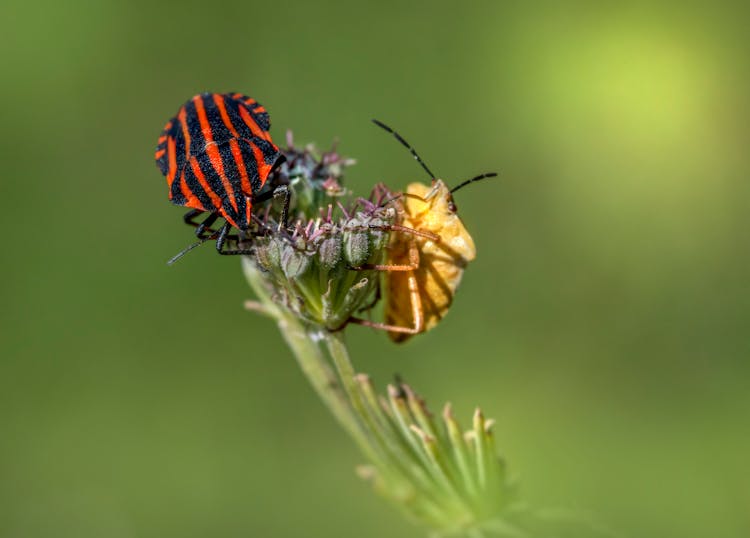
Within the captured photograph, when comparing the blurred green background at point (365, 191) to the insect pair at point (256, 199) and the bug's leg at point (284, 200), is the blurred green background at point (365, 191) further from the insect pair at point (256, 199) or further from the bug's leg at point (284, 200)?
the bug's leg at point (284, 200)

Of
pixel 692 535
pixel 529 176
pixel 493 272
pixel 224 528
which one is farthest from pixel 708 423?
pixel 224 528

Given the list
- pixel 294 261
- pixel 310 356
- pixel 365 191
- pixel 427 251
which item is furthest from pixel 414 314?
pixel 365 191

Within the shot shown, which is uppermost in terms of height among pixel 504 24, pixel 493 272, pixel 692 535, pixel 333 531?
pixel 504 24

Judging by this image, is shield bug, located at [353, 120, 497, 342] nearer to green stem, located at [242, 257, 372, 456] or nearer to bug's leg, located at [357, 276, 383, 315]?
bug's leg, located at [357, 276, 383, 315]

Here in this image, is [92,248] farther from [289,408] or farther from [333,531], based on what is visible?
[333,531]

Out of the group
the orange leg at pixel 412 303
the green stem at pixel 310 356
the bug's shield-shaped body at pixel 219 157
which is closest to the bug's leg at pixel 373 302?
the orange leg at pixel 412 303

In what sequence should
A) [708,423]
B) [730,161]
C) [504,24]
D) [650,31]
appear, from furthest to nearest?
1. [504,24]
2. [650,31]
3. [730,161]
4. [708,423]

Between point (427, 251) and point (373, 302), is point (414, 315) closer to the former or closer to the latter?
point (373, 302)
